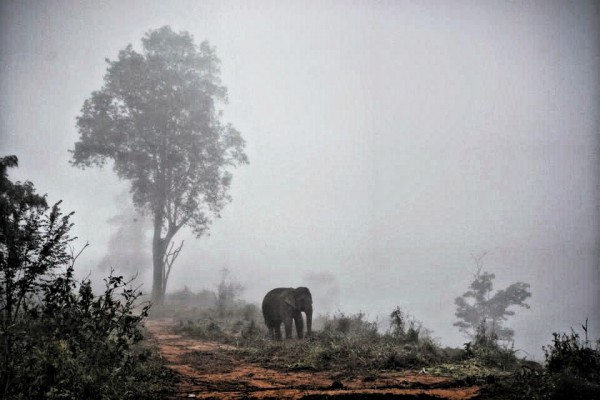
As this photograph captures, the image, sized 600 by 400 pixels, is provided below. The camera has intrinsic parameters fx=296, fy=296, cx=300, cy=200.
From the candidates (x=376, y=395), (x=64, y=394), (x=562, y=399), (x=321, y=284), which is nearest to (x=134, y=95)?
(x=64, y=394)

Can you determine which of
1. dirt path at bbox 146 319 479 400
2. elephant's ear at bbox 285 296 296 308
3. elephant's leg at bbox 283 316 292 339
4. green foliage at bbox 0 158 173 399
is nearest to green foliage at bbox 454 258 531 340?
elephant's ear at bbox 285 296 296 308

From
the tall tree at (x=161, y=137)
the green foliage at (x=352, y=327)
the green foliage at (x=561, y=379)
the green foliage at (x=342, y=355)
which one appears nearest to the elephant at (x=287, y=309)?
the green foliage at (x=352, y=327)

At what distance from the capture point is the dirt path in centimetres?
450

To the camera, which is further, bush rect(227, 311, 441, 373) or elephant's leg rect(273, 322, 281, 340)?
elephant's leg rect(273, 322, 281, 340)

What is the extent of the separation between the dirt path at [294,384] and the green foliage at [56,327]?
0.80 m

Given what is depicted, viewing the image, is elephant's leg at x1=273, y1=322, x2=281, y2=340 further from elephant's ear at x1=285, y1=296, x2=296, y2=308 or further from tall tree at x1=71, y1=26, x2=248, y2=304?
tall tree at x1=71, y1=26, x2=248, y2=304

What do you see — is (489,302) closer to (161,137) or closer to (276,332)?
(276,332)

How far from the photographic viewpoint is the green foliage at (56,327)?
11.9 feet

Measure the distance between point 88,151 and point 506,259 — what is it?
703ft

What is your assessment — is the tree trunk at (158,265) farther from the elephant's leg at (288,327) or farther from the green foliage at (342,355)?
the green foliage at (342,355)

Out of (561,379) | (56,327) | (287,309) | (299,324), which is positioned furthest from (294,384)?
(287,309)

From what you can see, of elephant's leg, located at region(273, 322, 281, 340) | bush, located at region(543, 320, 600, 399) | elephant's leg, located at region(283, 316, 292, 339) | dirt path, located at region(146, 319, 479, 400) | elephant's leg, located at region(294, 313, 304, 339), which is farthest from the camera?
elephant's leg, located at region(283, 316, 292, 339)

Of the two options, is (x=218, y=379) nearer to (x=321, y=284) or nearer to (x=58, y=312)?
(x=58, y=312)

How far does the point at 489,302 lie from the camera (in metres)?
32.0
